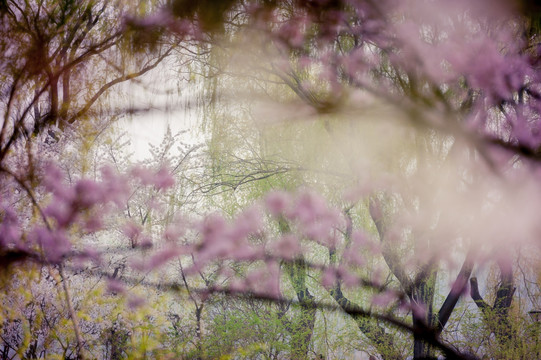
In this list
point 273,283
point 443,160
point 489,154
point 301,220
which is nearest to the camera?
point 489,154

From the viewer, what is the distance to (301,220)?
58.4 inches

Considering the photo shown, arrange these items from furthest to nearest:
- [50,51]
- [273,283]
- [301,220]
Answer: [273,283]
[301,220]
[50,51]

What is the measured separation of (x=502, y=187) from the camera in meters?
1.05

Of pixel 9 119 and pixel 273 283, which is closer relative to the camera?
pixel 9 119

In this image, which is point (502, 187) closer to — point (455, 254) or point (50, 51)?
point (455, 254)

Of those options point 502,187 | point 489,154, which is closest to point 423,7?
point 489,154

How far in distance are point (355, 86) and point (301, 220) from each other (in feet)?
1.82

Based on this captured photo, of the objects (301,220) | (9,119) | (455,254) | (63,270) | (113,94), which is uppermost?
(113,94)

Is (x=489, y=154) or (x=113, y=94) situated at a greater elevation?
(x=113, y=94)

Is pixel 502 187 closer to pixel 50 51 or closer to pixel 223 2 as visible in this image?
pixel 223 2

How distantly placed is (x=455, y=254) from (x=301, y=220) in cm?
55

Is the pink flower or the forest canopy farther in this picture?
the pink flower

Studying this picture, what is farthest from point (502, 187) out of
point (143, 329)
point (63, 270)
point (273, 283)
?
point (63, 270)

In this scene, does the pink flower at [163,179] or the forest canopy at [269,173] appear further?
the pink flower at [163,179]
